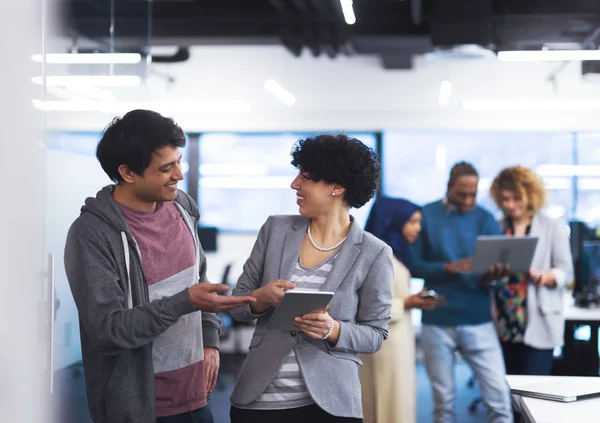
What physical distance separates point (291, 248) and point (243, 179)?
21.0 feet

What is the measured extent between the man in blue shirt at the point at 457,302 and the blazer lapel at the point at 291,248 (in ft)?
6.14

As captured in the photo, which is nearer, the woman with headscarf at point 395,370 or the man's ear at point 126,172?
the man's ear at point 126,172

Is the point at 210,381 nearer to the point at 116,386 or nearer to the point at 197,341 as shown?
the point at 197,341

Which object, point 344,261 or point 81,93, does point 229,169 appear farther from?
point 344,261

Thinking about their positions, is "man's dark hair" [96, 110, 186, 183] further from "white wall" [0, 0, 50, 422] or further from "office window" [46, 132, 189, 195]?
"white wall" [0, 0, 50, 422]

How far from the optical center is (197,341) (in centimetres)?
230

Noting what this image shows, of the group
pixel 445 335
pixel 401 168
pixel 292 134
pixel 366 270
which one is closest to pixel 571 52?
pixel 401 168

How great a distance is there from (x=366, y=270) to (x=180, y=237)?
581 mm

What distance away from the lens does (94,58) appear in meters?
3.09

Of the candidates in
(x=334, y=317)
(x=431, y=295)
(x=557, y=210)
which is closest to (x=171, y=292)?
(x=334, y=317)

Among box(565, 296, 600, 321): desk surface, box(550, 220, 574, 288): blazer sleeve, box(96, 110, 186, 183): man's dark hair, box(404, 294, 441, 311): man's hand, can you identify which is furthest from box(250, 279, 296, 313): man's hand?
box(565, 296, 600, 321): desk surface

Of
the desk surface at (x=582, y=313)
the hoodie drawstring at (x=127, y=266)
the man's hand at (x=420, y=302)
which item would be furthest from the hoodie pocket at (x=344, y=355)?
the desk surface at (x=582, y=313)

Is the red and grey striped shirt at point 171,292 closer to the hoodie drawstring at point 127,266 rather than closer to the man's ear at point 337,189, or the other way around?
the hoodie drawstring at point 127,266

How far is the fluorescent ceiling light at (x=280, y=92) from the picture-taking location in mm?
8422
